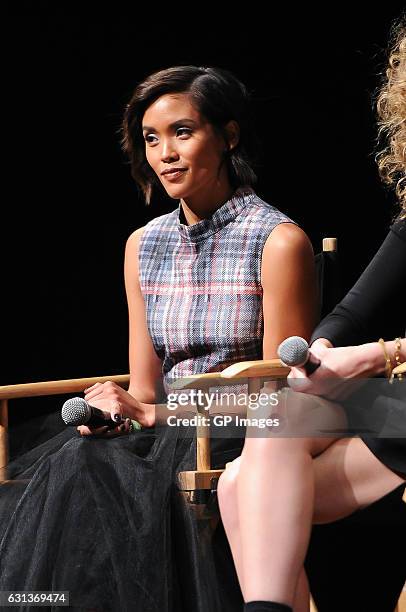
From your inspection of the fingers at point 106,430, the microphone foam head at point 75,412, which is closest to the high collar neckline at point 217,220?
the fingers at point 106,430

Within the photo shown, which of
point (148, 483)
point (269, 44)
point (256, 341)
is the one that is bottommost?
point (148, 483)

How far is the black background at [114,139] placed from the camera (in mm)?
2963

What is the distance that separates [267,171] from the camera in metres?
3.05

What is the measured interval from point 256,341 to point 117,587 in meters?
0.62

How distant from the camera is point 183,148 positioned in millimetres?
2373

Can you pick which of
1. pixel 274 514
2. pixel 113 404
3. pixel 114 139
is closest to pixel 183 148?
pixel 113 404

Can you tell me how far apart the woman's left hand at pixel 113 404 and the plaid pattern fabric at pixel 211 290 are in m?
0.14

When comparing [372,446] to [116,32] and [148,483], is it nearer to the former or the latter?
[148,483]

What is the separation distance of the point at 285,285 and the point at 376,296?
0.80 ft

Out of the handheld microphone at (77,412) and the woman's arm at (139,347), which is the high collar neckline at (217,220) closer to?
the woman's arm at (139,347)

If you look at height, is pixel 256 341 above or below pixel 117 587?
above

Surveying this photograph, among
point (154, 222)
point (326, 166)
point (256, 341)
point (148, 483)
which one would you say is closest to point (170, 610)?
point (148, 483)

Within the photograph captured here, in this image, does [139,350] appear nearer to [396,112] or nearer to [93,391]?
[93,391]

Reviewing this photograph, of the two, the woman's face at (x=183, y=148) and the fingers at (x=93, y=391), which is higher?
the woman's face at (x=183, y=148)
